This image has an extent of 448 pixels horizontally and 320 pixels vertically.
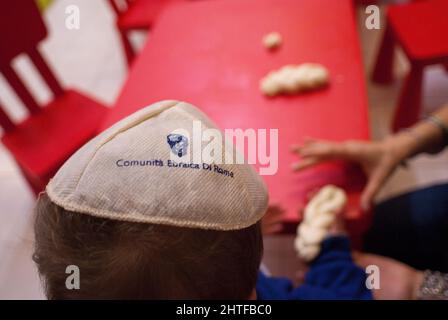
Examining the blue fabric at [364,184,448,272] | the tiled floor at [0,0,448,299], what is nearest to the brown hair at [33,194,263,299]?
the tiled floor at [0,0,448,299]

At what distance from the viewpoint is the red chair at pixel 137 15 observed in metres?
1.23

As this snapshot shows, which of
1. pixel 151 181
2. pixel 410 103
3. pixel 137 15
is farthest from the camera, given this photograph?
pixel 137 15

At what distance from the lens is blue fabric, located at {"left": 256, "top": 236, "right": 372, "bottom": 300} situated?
0.46 meters

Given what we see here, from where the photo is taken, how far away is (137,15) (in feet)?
4.12

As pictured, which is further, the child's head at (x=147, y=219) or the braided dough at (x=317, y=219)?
the braided dough at (x=317, y=219)

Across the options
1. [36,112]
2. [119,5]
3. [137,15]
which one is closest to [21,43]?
[36,112]

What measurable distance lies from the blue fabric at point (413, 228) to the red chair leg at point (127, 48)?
36.7 inches

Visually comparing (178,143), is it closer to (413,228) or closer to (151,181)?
(151,181)

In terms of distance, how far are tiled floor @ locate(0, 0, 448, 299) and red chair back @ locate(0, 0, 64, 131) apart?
66mm

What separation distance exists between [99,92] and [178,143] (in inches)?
47.2

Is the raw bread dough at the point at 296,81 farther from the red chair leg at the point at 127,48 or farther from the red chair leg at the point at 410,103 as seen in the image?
the red chair leg at the point at 127,48

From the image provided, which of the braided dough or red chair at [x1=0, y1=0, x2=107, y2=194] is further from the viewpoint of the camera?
red chair at [x1=0, y1=0, x2=107, y2=194]

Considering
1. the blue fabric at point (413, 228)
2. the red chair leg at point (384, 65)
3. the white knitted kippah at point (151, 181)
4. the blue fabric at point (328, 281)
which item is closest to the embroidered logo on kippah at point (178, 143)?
the white knitted kippah at point (151, 181)

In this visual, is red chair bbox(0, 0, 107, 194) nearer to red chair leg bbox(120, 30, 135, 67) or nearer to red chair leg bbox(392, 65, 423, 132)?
red chair leg bbox(120, 30, 135, 67)
